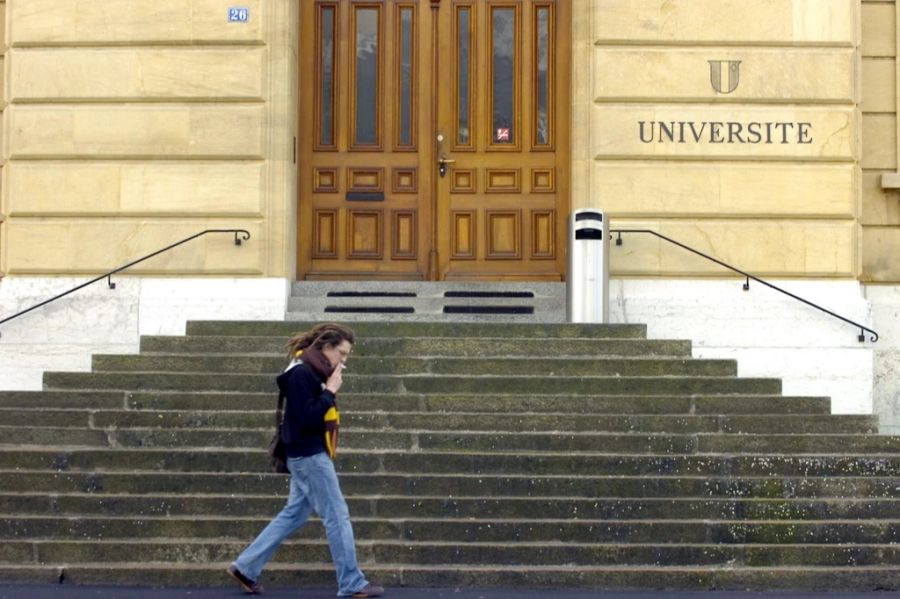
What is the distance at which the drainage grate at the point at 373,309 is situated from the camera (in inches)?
555

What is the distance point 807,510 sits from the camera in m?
10.5

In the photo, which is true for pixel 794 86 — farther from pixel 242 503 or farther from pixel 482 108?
pixel 242 503

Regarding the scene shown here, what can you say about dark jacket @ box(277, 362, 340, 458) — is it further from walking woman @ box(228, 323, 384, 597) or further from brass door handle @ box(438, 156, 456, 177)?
brass door handle @ box(438, 156, 456, 177)

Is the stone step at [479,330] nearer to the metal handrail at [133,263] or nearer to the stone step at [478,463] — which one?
the metal handrail at [133,263]

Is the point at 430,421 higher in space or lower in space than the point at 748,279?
lower

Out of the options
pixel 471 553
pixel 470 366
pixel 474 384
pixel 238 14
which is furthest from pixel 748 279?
pixel 238 14

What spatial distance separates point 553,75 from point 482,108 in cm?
79

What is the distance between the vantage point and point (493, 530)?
10250mm

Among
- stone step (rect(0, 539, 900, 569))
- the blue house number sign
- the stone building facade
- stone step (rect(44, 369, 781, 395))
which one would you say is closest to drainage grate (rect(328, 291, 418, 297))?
the stone building facade

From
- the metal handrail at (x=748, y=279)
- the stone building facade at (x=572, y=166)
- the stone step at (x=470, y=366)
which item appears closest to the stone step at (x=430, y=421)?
the stone step at (x=470, y=366)

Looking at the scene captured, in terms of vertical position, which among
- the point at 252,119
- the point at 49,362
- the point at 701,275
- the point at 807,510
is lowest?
the point at 807,510

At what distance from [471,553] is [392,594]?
0.78 meters

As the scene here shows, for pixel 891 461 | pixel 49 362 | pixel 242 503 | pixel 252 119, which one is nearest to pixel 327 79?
pixel 252 119

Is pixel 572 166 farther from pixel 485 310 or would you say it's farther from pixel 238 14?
pixel 238 14
